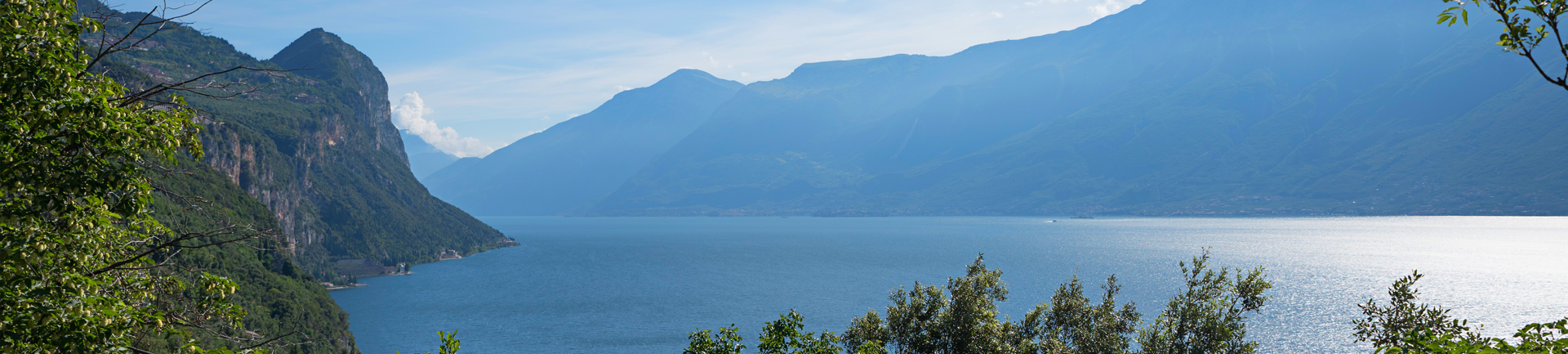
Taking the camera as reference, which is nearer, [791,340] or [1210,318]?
[791,340]

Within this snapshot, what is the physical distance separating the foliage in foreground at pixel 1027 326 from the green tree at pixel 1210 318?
0.07 feet

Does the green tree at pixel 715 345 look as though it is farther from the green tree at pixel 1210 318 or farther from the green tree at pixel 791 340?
the green tree at pixel 1210 318

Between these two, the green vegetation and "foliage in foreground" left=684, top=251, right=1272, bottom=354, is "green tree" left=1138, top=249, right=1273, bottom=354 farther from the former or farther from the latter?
the green vegetation

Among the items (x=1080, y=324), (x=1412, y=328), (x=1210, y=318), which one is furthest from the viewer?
(x=1080, y=324)

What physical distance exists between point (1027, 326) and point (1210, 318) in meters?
5.52

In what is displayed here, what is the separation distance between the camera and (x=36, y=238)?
8.51 metres

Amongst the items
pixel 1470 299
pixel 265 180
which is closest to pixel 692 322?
pixel 1470 299

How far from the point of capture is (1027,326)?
23500 millimetres

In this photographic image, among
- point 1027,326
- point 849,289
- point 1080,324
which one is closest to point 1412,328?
point 1080,324

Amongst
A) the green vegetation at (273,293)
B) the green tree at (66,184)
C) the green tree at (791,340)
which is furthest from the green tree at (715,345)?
the green vegetation at (273,293)

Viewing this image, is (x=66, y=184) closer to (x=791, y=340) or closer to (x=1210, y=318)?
(x=791, y=340)

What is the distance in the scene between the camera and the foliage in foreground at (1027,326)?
18516 millimetres

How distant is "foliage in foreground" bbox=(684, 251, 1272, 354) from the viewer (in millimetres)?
18516

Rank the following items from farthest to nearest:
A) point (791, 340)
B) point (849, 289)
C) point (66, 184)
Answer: point (849, 289) → point (791, 340) → point (66, 184)
